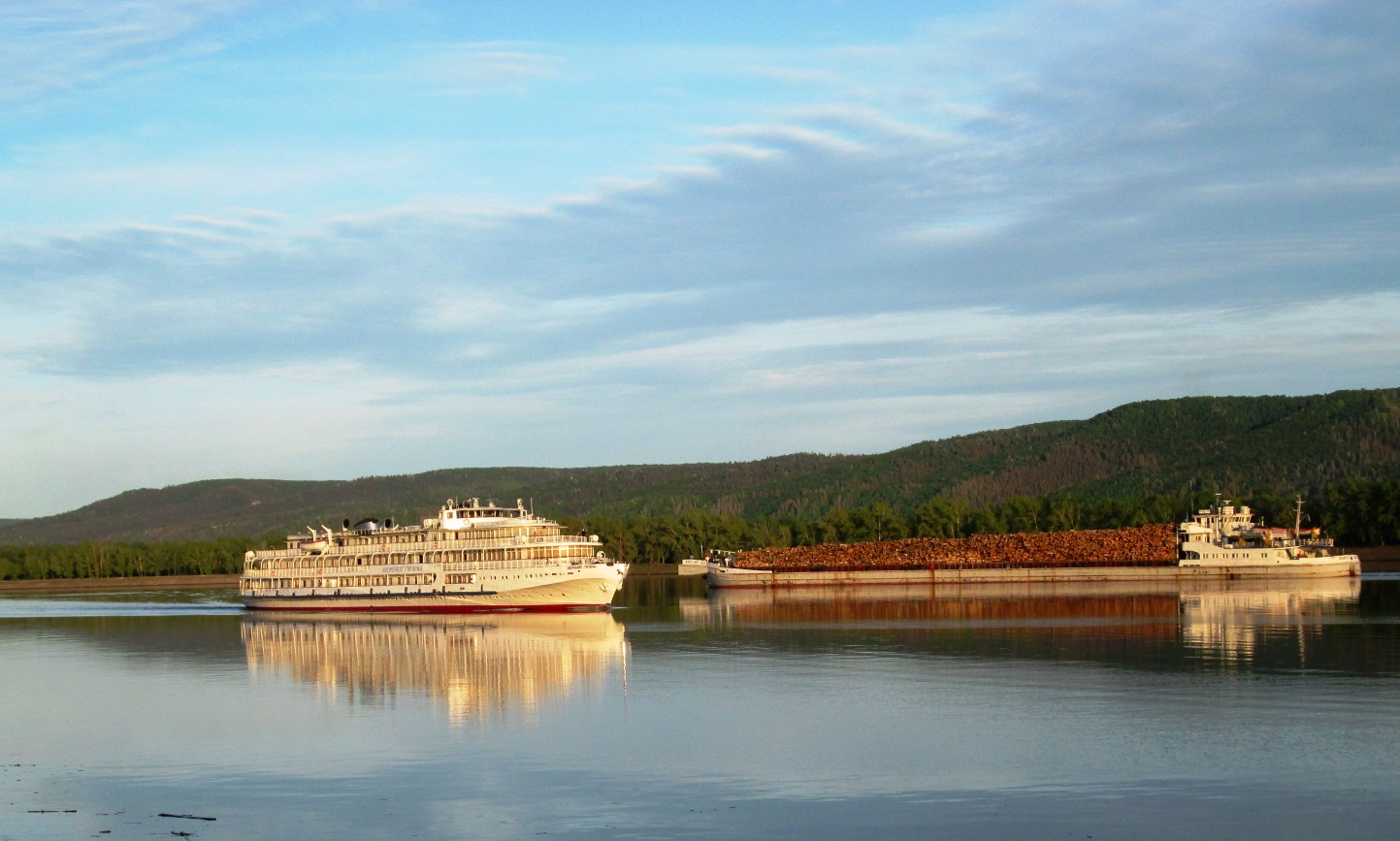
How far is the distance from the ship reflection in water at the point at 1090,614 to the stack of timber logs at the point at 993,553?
8499 millimetres

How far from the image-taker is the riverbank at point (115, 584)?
170 meters

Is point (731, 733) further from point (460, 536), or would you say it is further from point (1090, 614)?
point (460, 536)

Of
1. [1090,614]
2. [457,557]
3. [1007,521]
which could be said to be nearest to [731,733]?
[1090,614]

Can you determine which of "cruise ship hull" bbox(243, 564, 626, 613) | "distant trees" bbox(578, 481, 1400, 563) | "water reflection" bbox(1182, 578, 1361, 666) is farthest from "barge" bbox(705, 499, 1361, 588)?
"cruise ship hull" bbox(243, 564, 626, 613)

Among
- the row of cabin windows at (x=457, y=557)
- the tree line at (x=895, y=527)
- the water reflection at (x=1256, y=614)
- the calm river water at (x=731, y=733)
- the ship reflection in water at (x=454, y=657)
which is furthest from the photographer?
the tree line at (x=895, y=527)

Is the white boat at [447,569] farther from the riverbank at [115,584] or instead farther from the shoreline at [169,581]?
the shoreline at [169,581]

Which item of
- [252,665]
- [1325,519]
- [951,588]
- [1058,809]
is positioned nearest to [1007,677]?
[1058,809]

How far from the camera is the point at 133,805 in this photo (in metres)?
29.6

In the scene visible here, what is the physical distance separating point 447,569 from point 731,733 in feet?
178

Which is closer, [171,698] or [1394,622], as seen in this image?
[171,698]

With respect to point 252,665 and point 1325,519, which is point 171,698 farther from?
point 1325,519

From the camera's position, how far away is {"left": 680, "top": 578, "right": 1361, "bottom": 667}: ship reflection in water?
5584cm

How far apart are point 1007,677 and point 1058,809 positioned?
19471mm

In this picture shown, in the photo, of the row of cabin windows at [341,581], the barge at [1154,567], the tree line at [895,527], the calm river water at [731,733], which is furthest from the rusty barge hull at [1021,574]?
the calm river water at [731,733]
